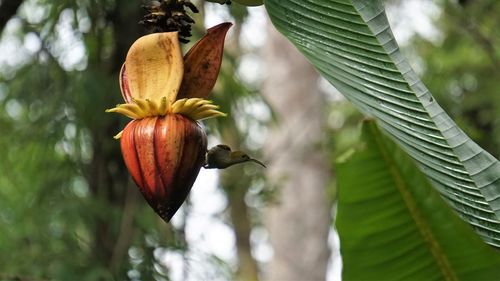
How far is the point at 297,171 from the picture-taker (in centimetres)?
613

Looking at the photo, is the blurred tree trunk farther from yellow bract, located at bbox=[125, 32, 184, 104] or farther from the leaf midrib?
yellow bract, located at bbox=[125, 32, 184, 104]

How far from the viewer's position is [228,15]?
2500 millimetres

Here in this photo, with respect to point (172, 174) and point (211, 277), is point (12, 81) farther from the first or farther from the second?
point (172, 174)

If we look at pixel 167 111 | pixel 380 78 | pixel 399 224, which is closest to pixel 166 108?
pixel 167 111

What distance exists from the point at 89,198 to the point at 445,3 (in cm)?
218

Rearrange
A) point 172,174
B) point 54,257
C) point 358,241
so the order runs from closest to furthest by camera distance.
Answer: point 172,174
point 358,241
point 54,257

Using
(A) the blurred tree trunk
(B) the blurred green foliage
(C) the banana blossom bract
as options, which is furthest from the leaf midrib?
(A) the blurred tree trunk

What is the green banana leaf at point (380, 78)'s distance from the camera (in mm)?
970

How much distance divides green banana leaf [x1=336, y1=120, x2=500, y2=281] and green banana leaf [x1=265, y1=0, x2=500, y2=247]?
0.93 feet

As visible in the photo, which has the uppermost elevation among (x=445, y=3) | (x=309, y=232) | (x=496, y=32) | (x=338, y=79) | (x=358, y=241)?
(x=338, y=79)

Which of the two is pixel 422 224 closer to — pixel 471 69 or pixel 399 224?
pixel 399 224

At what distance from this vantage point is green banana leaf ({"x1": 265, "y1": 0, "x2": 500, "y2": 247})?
3.18 feet

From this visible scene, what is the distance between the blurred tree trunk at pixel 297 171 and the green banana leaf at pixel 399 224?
435 centimetres

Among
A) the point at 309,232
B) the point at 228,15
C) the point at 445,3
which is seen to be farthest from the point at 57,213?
the point at 309,232
